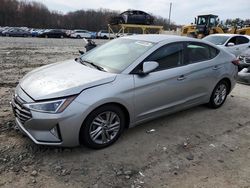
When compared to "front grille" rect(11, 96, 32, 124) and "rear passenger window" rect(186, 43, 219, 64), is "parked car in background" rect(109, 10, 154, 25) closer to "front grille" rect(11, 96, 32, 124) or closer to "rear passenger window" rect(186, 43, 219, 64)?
"rear passenger window" rect(186, 43, 219, 64)

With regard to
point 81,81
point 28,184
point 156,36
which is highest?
point 156,36

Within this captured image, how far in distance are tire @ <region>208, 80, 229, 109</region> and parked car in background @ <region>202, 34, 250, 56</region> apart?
22.9 ft

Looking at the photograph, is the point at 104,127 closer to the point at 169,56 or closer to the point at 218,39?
the point at 169,56

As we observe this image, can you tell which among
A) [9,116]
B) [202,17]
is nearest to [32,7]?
[202,17]

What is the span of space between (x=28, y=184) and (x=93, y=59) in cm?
236

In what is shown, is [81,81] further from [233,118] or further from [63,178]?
[233,118]

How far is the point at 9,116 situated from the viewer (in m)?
5.03

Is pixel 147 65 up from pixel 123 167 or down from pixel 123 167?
up

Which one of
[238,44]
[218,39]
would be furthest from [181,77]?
[238,44]

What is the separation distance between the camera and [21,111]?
12.3ft

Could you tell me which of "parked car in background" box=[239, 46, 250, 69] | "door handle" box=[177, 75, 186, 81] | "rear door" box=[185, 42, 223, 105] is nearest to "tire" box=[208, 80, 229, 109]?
"rear door" box=[185, 42, 223, 105]

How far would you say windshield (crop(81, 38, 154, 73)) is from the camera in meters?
4.41

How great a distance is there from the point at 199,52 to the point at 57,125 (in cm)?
313

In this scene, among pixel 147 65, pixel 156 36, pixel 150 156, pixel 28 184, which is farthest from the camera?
pixel 156 36
